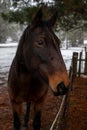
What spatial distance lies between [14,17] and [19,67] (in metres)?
4.93

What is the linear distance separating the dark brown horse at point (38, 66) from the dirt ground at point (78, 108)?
172 centimetres

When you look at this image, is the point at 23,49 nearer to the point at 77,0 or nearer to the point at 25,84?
the point at 25,84

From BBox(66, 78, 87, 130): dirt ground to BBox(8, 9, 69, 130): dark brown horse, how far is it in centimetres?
172

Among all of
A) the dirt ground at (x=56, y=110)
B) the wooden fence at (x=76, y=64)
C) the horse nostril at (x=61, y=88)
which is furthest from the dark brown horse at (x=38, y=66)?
the wooden fence at (x=76, y=64)

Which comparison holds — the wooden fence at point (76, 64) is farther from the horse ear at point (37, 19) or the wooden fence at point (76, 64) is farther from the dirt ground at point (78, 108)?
the horse ear at point (37, 19)

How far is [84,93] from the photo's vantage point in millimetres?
9500

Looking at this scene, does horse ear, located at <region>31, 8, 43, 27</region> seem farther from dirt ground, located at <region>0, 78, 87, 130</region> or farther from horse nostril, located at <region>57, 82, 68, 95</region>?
dirt ground, located at <region>0, 78, 87, 130</region>

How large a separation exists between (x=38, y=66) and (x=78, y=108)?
14.6 ft

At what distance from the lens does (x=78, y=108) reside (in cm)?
733

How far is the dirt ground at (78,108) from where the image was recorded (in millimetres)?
5811

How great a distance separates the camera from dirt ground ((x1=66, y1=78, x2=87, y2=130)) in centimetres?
581

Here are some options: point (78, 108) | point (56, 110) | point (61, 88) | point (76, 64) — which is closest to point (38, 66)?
point (61, 88)

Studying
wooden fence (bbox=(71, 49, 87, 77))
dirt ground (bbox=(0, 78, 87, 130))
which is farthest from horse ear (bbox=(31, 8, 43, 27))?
wooden fence (bbox=(71, 49, 87, 77))

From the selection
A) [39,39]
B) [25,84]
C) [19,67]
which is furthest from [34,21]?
[25,84]
